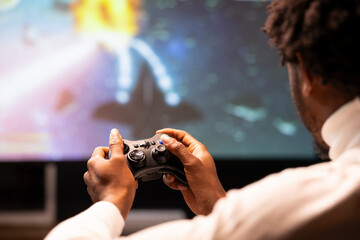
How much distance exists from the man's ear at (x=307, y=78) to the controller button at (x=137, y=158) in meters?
0.37

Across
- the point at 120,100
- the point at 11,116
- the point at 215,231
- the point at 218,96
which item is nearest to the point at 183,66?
the point at 218,96

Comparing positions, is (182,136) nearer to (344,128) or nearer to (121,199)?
(121,199)

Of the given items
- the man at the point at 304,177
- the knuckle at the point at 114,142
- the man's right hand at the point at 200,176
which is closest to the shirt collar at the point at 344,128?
the man at the point at 304,177

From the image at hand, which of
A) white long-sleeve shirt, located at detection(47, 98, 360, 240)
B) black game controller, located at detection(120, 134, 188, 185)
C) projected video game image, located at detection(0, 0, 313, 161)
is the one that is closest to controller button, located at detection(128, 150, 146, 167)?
black game controller, located at detection(120, 134, 188, 185)

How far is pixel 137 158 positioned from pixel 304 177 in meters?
0.40

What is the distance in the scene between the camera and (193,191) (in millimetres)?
835

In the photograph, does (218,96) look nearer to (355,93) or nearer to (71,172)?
(71,172)

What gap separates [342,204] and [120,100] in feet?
4.39

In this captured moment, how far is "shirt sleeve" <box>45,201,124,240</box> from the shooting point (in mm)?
525

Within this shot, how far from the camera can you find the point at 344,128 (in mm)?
557

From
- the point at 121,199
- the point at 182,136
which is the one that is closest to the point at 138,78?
the point at 182,136

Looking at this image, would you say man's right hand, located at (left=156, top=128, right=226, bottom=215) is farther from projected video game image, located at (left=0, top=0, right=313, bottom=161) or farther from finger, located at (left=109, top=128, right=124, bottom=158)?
projected video game image, located at (left=0, top=0, right=313, bottom=161)

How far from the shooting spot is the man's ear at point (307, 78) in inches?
22.5

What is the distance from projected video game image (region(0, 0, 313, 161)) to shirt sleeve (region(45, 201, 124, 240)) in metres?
1.09
